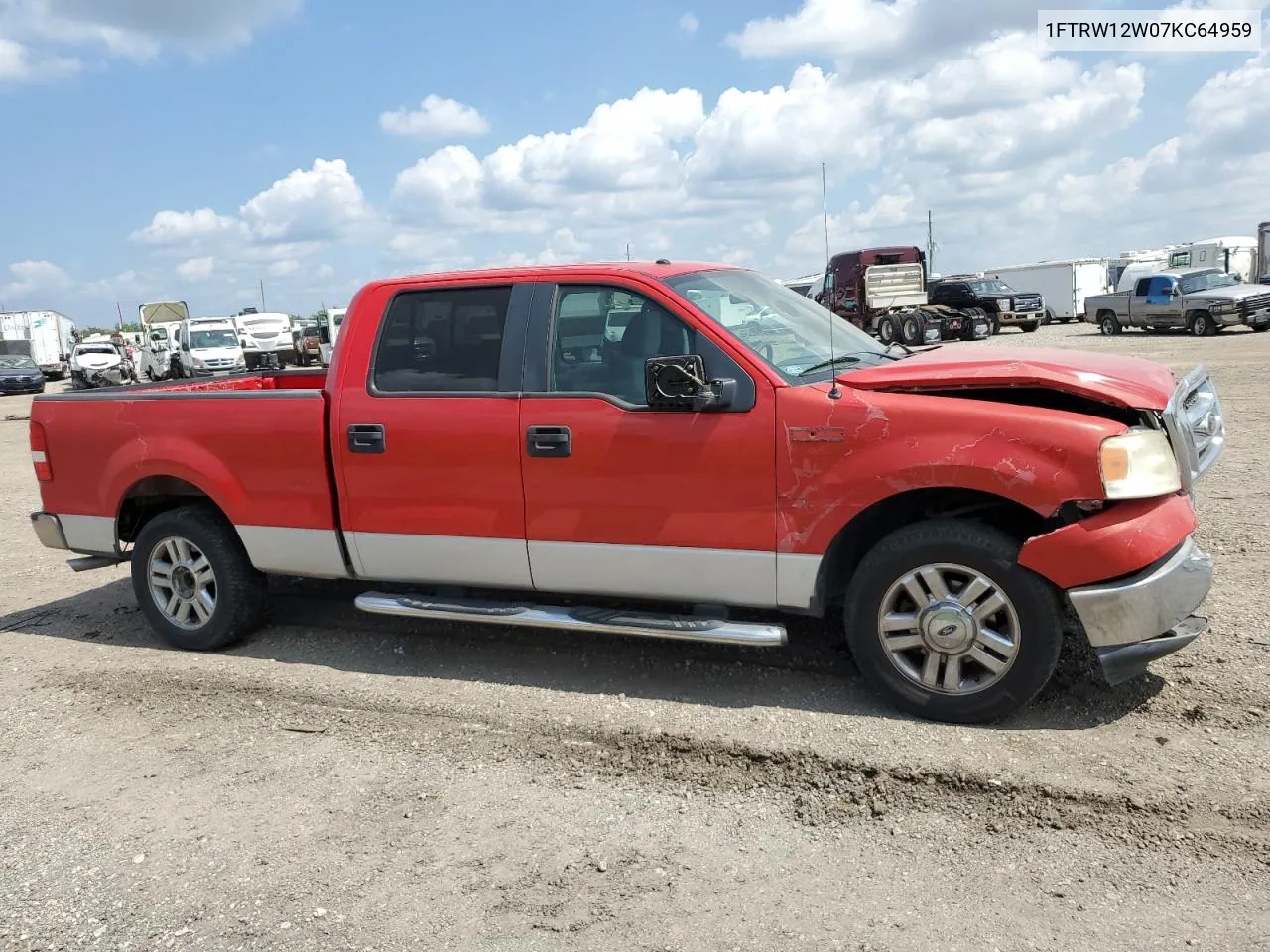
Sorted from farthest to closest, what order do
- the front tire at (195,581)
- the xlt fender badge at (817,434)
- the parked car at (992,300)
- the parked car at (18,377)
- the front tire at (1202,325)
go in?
the parked car at (18,377) < the parked car at (992,300) < the front tire at (1202,325) < the front tire at (195,581) < the xlt fender badge at (817,434)

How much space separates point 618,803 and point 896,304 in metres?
23.9

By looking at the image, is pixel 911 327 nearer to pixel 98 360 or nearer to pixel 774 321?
pixel 774 321

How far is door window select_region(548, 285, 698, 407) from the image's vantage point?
4.56m

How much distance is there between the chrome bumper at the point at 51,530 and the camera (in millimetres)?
6070

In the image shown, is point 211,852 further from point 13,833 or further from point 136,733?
point 136,733

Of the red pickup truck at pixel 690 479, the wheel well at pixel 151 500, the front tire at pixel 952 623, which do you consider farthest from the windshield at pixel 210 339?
the front tire at pixel 952 623

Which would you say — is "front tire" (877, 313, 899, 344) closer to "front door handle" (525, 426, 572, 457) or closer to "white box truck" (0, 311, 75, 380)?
"front door handle" (525, 426, 572, 457)

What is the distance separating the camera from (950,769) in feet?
12.4

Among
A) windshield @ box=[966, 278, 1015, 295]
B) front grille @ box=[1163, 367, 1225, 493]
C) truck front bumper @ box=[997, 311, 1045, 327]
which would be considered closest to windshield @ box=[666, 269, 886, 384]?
front grille @ box=[1163, 367, 1225, 493]

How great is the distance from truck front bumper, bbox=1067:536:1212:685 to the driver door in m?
1.24

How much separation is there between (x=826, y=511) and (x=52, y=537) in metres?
4.62

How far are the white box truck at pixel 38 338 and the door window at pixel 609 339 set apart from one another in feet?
172

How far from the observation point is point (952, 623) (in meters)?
4.04

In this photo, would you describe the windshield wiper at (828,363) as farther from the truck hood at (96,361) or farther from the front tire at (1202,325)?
the truck hood at (96,361)
